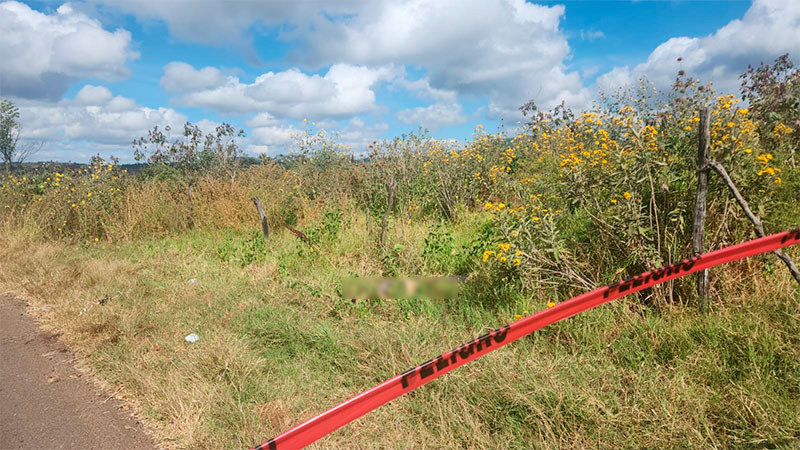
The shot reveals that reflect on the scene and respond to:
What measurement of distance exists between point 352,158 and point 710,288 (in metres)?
9.77

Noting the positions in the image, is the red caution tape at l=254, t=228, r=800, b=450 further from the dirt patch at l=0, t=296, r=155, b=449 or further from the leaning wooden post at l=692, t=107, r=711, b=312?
the dirt patch at l=0, t=296, r=155, b=449

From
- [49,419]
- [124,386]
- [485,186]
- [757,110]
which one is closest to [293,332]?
[124,386]

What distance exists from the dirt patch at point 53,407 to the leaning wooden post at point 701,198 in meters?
3.61

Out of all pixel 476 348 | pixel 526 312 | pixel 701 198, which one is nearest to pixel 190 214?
pixel 526 312

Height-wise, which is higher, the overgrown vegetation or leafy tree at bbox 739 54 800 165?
leafy tree at bbox 739 54 800 165

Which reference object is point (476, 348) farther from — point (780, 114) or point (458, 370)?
point (780, 114)

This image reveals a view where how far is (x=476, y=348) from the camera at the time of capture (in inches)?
73.3

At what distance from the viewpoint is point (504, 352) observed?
9.39 ft

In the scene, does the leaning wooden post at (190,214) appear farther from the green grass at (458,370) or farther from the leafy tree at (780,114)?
the leafy tree at (780,114)

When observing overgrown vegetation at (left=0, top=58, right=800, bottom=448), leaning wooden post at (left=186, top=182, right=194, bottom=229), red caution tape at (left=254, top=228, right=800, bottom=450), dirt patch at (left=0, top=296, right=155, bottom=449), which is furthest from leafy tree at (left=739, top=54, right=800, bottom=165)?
leaning wooden post at (left=186, top=182, right=194, bottom=229)

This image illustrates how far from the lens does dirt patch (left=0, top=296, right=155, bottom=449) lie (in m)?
2.71

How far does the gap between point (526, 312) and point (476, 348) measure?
161 cm

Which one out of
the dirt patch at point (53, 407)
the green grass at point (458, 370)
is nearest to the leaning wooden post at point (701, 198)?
the green grass at point (458, 370)

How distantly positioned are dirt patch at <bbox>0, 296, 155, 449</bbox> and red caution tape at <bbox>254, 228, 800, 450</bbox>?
171 cm
